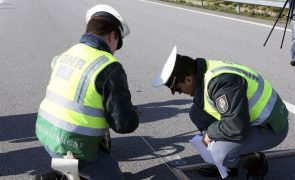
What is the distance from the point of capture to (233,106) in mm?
3104

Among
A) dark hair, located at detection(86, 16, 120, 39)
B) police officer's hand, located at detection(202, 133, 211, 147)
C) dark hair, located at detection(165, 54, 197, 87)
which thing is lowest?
police officer's hand, located at detection(202, 133, 211, 147)

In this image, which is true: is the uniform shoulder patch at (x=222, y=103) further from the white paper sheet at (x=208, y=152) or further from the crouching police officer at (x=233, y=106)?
the white paper sheet at (x=208, y=152)

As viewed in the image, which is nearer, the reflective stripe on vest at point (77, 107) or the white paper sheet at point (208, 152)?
the reflective stripe on vest at point (77, 107)

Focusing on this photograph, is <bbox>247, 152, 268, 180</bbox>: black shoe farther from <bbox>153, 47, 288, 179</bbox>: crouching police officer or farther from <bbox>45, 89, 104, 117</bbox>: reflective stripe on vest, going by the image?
<bbox>45, 89, 104, 117</bbox>: reflective stripe on vest

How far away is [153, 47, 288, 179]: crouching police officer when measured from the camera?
124 inches

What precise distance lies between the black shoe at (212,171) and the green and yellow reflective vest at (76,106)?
109 cm

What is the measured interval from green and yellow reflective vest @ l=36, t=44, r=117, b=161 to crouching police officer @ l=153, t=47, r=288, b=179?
560mm

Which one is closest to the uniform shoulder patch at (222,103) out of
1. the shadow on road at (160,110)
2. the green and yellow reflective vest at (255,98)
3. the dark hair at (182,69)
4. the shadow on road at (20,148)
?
the green and yellow reflective vest at (255,98)

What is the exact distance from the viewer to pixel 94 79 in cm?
295

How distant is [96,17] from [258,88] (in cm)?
123

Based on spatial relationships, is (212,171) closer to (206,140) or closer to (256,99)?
(206,140)

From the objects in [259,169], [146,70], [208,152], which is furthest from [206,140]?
[146,70]

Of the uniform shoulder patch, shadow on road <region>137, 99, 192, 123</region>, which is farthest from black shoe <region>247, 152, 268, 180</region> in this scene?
shadow on road <region>137, 99, 192, 123</region>

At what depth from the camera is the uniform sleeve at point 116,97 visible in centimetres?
296
